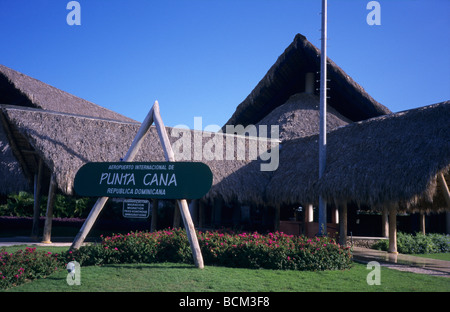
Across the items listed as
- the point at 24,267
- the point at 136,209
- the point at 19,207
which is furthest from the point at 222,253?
the point at 19,207

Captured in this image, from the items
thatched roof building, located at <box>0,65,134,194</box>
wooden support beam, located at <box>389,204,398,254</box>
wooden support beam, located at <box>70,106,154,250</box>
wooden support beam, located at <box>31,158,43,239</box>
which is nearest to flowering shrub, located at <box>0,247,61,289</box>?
wooden support beam, located at <box>70,106,154,250</box>

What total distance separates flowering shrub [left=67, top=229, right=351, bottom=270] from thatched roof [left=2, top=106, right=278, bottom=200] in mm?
4149

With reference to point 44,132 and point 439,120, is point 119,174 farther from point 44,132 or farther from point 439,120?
point 439,120

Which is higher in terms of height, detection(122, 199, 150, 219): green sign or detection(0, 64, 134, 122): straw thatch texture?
detection(0, 64, 134, 122): straw thatch texture

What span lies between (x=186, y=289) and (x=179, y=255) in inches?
92.8

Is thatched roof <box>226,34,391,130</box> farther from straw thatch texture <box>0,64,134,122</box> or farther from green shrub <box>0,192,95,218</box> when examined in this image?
straw thatch texture <box>0,64,134,122</box>

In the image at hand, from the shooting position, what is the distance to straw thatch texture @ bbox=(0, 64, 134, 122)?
20453 mm

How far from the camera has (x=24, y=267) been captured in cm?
606

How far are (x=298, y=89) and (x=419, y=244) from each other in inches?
355

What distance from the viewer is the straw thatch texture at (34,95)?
2045 cm

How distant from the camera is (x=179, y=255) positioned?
304 inches

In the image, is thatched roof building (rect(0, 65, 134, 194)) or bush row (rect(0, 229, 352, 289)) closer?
bush row (rect(0, 229, 352, 289))

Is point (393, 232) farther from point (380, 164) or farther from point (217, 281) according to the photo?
point (217, 281)
